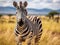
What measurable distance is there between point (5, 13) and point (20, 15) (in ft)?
2.22

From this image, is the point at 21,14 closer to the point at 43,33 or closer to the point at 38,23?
the point at 38,23

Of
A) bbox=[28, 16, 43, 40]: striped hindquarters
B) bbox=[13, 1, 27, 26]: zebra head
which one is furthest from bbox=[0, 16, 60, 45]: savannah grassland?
bbox=[13, 1, 27, 26]: zebra head

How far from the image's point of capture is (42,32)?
283cm

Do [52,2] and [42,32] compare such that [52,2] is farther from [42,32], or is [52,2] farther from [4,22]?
[4,22]

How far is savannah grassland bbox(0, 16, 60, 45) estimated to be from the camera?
2756 mm

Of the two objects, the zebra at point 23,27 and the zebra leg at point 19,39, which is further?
the zebra leg at point 19,39

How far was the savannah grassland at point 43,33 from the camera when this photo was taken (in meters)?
2.76

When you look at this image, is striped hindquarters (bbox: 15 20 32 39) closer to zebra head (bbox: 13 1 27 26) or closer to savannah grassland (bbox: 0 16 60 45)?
zebra head (bbox: 13 1 27 26)

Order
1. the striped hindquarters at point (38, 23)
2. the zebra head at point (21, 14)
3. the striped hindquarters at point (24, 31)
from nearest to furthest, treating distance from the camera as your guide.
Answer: the zebra head at point (21, 14), the striped hindquarters at point (24, 31), the striped hindquarters at point (38, 23)

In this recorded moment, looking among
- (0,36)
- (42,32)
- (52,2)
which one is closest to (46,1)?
(52,2)

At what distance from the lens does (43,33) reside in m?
2.85

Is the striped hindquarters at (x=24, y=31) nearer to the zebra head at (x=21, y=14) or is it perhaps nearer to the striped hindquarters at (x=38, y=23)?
the zebra head at (x=21, y=14)

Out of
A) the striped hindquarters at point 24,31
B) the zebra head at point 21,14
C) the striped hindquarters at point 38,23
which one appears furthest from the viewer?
the striped hindquarters at point 38,23

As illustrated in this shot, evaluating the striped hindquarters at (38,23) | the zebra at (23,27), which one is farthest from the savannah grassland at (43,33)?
the zebra at (23,27)
